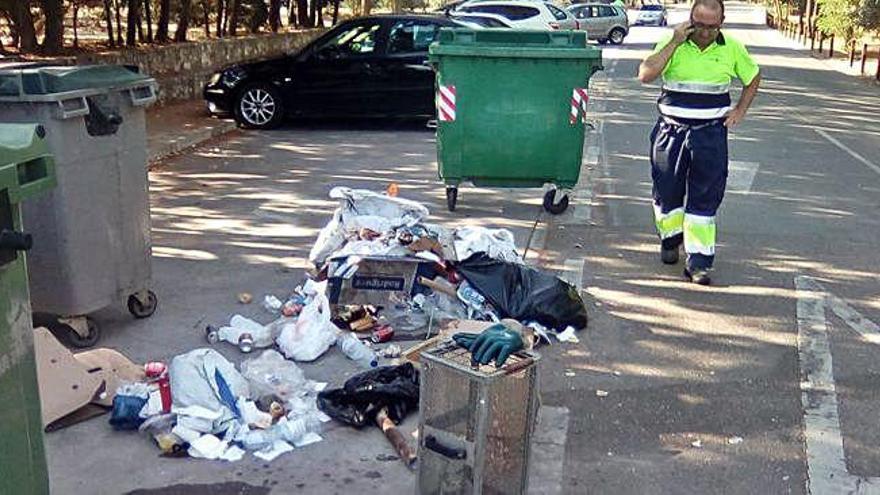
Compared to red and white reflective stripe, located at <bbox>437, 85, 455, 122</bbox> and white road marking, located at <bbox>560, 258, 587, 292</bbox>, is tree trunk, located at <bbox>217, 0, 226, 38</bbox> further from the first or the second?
white road marking, located at <bbox>560, 258, 587, 292</bbox>

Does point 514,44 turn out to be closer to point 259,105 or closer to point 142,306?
point 142,306

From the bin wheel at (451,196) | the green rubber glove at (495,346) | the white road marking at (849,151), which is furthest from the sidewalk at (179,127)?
the white road marking at (849,151)

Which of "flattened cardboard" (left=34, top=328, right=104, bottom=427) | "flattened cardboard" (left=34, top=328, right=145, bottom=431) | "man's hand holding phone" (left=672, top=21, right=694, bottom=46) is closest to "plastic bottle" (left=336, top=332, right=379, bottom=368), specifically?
"flattened cardboard" (left=34, top=328, right=145, bottom=431)

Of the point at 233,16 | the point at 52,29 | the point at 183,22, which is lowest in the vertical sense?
the point at 52,29

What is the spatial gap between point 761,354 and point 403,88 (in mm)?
8387

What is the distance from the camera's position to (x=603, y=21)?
37.0 m

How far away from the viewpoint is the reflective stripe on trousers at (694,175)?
6.25 meters

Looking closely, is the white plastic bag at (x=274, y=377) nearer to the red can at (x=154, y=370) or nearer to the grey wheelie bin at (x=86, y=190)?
the red can at (x=154, y=370)

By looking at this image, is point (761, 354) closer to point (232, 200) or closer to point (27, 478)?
point (27, 478)

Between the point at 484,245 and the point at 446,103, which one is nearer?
the point at 484,245

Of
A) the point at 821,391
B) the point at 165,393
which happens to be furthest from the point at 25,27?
the point at 821,391

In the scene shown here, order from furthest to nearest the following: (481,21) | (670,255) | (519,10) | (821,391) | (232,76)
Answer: (519,10) → (481,21) → (232,76) → (670,255) → (821,391)

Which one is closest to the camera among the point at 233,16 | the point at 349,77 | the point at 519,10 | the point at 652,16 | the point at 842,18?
the point at 349,77

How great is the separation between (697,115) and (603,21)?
3207 cm
